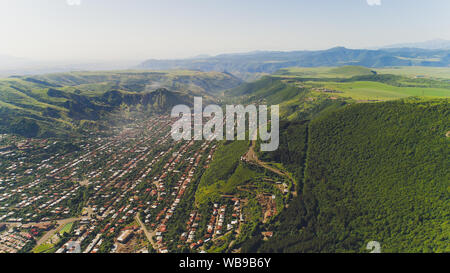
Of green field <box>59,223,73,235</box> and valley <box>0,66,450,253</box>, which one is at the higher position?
valley <box>0,66,450,253</box>

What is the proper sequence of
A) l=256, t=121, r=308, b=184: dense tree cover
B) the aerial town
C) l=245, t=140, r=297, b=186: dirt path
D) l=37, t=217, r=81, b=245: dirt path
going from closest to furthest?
1. the aerial town
2. l=37, t=217, r=81, b=245: dirt path
3. l=245, t=140, r=297, b=186: dirt path
4. l=256, t=121, r=308, b=184: dense tree cover

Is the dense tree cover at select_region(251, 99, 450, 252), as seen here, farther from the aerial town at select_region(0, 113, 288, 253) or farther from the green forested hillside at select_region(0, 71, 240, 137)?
the green forested hillside at select_region(0, 71, 240, 137)

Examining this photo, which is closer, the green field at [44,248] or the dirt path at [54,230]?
the green field at [44,248]

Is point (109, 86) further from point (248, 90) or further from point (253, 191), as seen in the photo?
point (253, 191)

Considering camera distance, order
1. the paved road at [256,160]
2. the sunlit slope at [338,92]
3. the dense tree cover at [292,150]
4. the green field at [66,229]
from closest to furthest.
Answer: the green field at [66,229] < the paved road at [256,160] < the dense tree cover at [292,150] < the sunlit slope at [338,92]

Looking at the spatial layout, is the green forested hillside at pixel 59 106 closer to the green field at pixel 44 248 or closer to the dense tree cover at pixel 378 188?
the green field at pixel 44 248

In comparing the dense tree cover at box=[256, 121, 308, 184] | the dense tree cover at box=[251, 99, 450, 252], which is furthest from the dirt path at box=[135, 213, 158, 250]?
the dense tree cover at box=[256, 121, 308, 184]

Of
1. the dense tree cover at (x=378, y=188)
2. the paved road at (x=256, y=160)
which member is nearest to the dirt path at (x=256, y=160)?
the paved road at (x=256, y=160)

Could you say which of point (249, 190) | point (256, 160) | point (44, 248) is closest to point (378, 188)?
point (249, 190)

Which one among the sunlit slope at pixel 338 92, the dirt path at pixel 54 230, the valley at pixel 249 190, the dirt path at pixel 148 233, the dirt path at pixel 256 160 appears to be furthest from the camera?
the sunlit slope at pixel 338 92
